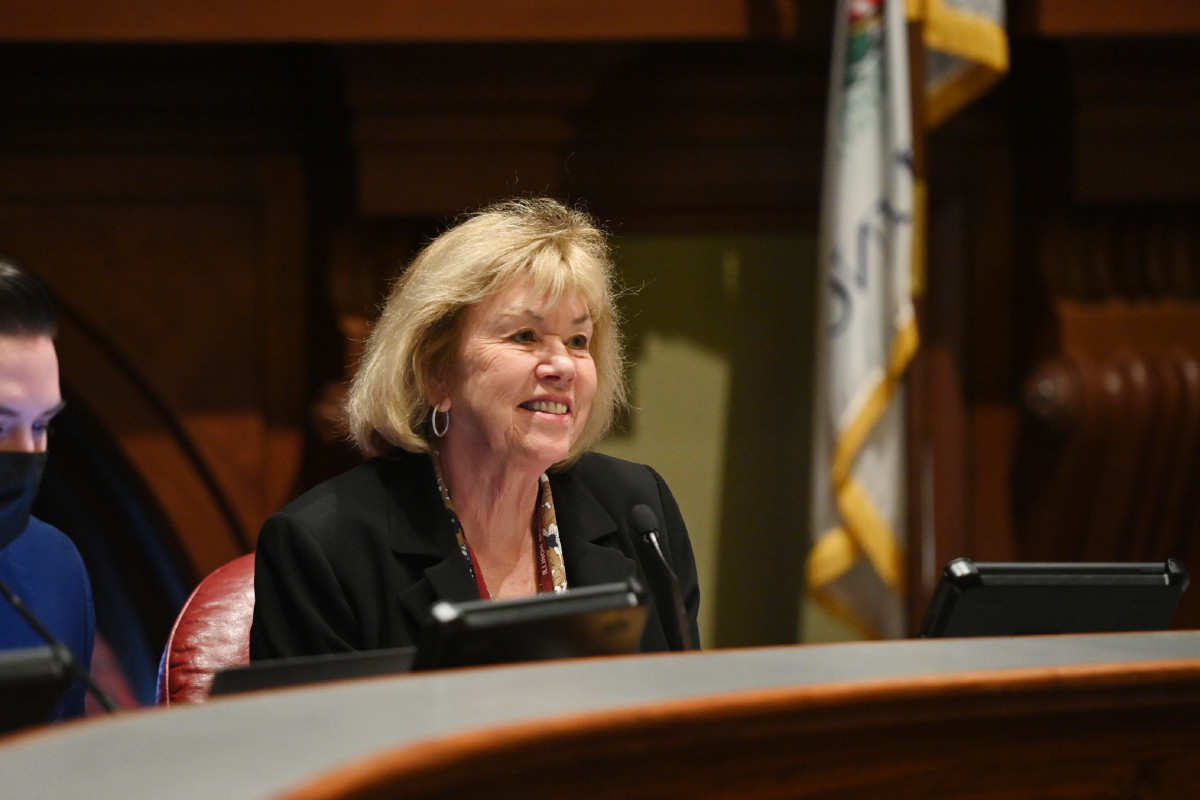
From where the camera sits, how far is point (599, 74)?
9.46 feet

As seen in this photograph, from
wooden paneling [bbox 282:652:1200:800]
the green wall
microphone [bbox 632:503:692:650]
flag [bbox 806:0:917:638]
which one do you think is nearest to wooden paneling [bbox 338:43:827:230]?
the green wall

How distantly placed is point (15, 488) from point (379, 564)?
53 cm

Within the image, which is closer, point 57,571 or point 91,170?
point 57,571

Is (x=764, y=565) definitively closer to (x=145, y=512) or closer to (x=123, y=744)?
(x=145, y=512)

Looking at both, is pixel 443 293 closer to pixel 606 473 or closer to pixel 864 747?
→ pixel 606 473

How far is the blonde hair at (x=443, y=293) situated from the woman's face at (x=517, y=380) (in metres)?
0.03

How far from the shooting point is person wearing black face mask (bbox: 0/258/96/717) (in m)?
1.81

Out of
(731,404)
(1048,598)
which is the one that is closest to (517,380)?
(1048,598)

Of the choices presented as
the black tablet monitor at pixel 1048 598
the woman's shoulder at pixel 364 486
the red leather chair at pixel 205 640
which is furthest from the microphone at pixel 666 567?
the red leather chair at pixel 205 640

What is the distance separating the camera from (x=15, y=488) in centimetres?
184

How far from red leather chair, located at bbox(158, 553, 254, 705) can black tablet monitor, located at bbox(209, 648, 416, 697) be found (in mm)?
684

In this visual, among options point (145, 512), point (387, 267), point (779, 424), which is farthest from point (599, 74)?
point (145, 512)

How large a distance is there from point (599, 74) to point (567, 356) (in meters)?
1.09

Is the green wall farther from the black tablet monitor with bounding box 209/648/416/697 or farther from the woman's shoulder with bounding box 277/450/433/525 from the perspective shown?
the black tablet monitor with bounding box 209/648/416/697
